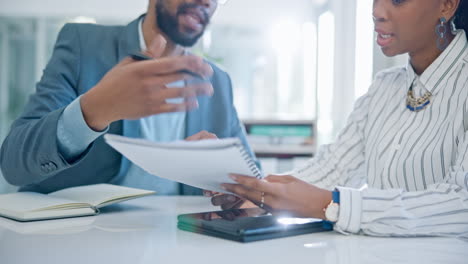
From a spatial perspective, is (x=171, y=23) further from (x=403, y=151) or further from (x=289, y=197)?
(x=289, y=197)

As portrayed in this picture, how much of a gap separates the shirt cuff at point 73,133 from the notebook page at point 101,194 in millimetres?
126

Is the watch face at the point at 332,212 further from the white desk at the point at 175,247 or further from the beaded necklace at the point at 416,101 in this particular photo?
the beaded necklace at the point at 416,101

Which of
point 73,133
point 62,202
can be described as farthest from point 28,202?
point 73,133

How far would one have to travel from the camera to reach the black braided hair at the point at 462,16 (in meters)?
1.37

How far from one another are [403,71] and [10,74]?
175 inches

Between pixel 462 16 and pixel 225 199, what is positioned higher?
pixel 462 16

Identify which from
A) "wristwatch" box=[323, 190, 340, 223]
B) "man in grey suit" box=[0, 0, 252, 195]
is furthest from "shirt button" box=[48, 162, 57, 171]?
"wristwatch" box=[323, 190, 340, 223]

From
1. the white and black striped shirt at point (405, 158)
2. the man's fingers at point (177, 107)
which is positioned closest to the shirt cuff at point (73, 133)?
the man's fingers at point (177, 107)

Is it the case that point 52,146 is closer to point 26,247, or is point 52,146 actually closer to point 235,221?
point 26,247

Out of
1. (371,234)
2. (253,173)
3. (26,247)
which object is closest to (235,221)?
(253,173)

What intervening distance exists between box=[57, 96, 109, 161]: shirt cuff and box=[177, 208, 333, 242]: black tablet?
0.90 feet

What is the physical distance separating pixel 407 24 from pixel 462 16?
168mm

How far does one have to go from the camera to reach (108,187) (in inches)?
55.1

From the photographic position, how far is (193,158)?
2.77 ft
